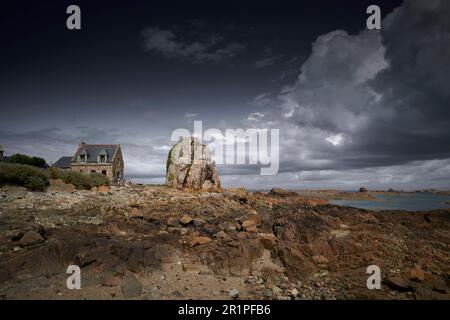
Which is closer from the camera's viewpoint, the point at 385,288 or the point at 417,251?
the point at 385,288

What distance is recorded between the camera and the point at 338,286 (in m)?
8.19

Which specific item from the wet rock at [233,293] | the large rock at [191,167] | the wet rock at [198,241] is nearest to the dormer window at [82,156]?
the large rock at [191,167]

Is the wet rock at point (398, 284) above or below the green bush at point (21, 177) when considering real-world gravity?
below

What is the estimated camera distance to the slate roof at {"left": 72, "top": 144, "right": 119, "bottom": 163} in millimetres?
42531

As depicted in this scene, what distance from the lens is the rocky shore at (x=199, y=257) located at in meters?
7.64

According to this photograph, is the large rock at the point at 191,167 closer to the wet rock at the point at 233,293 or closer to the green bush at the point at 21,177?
the green bush at the point at 21,177

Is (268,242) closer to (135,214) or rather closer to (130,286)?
(130,286)

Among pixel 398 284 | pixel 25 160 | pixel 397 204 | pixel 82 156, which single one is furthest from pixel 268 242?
pixel 25 160

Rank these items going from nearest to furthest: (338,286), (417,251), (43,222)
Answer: (338,286) → (417,251) → (43,222)

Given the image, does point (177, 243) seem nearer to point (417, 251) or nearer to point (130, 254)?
point (130, 254)

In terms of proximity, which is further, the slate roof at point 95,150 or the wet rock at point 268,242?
the slate roof at point 95,150

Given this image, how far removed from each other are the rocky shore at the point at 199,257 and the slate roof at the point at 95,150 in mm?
27491
